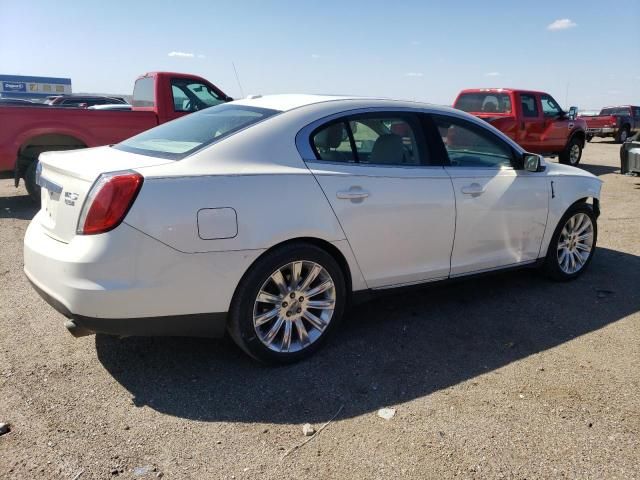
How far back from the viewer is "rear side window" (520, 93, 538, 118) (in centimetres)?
1224

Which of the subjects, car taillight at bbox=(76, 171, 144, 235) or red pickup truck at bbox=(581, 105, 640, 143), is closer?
car taillight at bbox=(76, 171, 144, 235)

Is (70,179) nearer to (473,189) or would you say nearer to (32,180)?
(473,189)

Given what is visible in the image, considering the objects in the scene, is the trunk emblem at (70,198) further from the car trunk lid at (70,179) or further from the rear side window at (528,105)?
the rear side window at (528,105)

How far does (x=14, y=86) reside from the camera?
40.1 m

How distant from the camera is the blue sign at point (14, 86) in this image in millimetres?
39656

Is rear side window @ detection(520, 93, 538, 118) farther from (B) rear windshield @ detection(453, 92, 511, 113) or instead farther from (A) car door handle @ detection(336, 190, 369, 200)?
(A) car door handle @ detection(336, 190, 369, 200)

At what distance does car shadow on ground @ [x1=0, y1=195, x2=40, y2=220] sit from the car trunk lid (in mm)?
4752

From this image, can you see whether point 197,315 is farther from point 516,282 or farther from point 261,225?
point 516,282

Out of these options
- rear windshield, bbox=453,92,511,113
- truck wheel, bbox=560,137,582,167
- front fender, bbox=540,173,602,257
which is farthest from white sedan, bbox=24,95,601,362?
truck wheel, bbox=560,137,582,167

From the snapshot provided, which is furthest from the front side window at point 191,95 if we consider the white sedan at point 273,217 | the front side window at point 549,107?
the front side window at point 549,107

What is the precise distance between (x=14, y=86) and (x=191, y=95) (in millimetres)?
37828

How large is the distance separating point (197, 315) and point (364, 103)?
1853 millimetres

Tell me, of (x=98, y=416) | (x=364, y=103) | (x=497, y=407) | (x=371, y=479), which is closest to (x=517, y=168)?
(x=364, y=103)

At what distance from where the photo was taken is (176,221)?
2.83 metres
